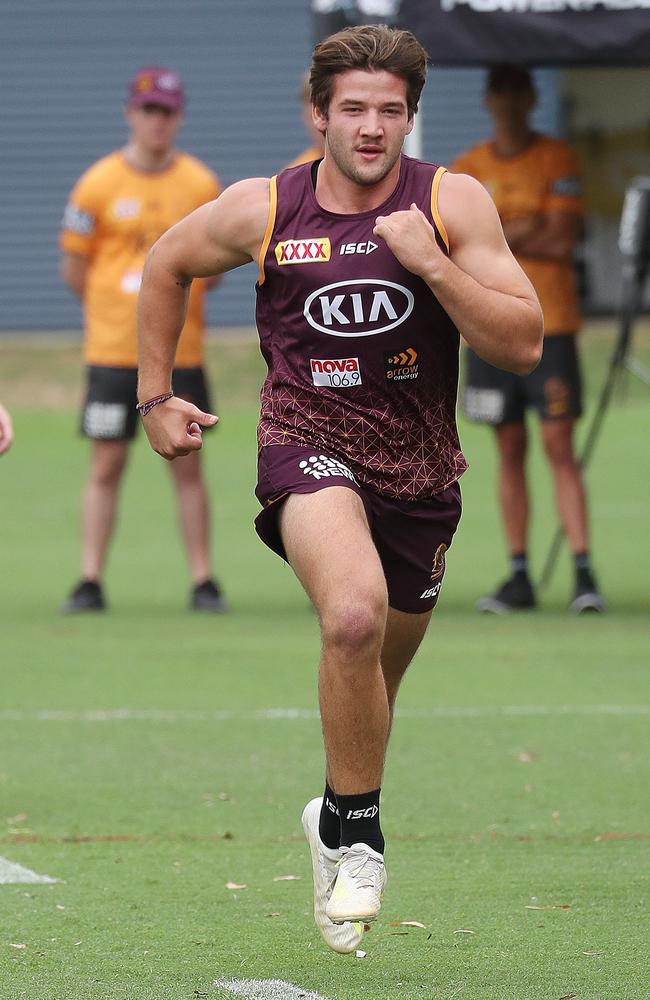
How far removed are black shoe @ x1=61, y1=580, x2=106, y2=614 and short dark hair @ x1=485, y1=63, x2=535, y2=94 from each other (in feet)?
11.0

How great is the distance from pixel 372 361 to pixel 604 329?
721 inches

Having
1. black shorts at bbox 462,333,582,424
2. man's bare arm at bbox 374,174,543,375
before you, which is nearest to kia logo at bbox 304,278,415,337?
man's bare arm at bbox 374,174,543,375

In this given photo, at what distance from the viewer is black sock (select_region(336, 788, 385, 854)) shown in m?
4.56

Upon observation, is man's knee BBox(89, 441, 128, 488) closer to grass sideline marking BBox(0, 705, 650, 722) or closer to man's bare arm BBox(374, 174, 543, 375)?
grass sideline marking BBox(0, 705, 650, 722)

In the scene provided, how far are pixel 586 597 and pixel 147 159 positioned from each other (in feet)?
11.0

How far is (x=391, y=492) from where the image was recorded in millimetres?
4969

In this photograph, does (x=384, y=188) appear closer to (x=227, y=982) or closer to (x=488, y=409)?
(x=227, y=982)

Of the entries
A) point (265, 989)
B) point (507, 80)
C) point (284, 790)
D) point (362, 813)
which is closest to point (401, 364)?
point (362, 813)

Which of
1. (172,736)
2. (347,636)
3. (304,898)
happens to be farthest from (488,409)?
(347,636)

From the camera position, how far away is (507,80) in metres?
10.0

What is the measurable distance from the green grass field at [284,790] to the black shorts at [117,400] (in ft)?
3.30

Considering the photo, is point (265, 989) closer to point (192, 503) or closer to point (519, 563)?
point (192, 503)

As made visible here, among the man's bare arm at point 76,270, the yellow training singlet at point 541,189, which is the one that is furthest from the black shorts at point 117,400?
the yellow training singlet at point 541,189

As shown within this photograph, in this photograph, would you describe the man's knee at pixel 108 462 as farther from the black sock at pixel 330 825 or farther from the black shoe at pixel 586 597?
the black sock at pixel 330 825
